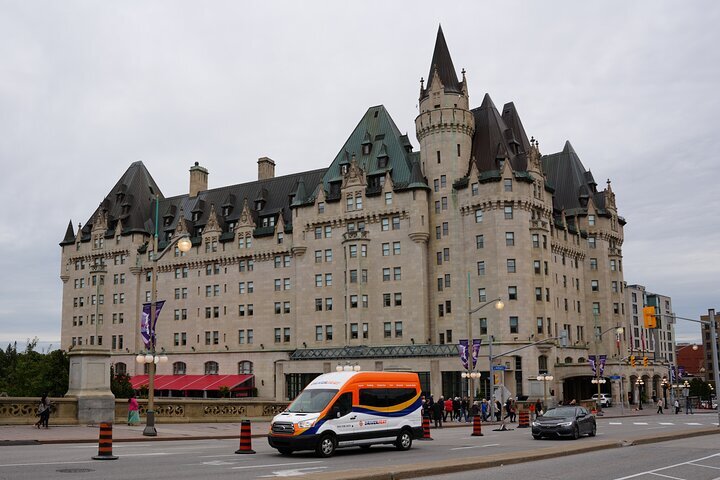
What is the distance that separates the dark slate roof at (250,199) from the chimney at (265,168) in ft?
13.9

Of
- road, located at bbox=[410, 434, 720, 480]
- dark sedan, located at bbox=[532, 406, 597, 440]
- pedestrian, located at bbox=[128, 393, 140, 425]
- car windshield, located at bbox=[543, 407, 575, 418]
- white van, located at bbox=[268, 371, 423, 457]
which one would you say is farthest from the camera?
pedestrian, located at bbox=[128, 393, 140, 425]

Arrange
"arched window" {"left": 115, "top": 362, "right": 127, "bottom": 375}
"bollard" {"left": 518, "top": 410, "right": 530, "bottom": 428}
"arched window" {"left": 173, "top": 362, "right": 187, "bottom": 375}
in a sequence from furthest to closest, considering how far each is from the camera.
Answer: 1. "arched window" {"left": 115, "top": 362, "right": 127, "bottom": 375}
2. "arched window" {"left": 173, "top": 362, "right": 187, "bottom": 375}
3. "bollard" {"left": 518, "top": 410, "right": 530, "bottom": 428}

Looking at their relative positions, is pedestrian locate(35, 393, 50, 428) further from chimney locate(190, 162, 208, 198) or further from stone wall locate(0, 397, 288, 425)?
chimney locate(190, 162, 208, 198)

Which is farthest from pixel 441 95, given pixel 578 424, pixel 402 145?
pixel 578 424

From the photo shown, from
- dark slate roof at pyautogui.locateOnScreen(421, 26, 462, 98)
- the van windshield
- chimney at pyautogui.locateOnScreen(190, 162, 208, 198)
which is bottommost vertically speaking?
the van windshield

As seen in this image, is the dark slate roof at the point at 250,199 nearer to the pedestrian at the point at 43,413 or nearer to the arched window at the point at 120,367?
the arched window at the point at 120,367

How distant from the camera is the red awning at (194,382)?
88.1m

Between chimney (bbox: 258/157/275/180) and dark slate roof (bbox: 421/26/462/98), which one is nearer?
dark slate roof (bbox: 421/26/462/98)

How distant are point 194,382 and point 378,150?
118 ft

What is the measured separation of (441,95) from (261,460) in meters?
63.6

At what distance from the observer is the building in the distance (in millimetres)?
76250

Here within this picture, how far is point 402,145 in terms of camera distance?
280ft

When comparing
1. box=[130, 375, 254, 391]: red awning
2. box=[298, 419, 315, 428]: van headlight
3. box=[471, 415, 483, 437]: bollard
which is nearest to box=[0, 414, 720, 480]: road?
box=[298, 419, 315, 428]: van headlight

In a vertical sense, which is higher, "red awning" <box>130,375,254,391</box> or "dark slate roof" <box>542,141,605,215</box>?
"dark slate roof" <box>542,141,605,215</box>
